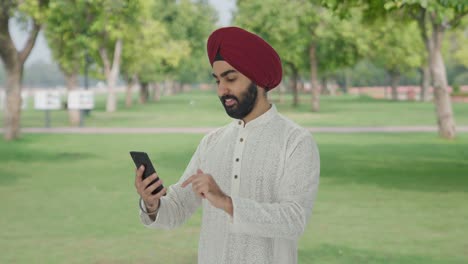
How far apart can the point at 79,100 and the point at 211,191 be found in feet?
109

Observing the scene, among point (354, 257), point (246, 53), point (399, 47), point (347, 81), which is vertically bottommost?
point (354, 257)

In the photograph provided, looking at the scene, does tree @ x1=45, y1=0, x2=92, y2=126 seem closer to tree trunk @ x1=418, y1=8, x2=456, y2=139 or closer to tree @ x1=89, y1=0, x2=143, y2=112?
tree @ x1=89, y1=0, x2=143, y2=112

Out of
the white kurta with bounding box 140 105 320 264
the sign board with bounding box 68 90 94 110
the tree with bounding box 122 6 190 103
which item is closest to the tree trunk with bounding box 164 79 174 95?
the tree with bounding box 122 6 190 103

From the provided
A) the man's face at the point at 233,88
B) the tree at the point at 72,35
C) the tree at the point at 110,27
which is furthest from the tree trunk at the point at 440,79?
the man's face at the point at 233,88

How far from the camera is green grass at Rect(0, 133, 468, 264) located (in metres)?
9.27

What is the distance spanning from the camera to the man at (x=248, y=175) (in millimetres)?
3156

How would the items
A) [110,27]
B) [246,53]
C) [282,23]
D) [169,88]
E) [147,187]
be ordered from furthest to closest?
[169,88] → [282,23] → [110,27] → [147,187] → [246,53]

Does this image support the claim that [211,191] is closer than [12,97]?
Yes

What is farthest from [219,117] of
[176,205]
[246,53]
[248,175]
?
[246,53]

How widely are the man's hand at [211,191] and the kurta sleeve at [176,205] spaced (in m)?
0.43

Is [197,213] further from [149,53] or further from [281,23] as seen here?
[149,53]

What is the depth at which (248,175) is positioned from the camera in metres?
3.36

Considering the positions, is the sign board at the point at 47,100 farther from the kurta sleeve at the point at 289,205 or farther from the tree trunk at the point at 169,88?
the tree trunk at the point at 169,88

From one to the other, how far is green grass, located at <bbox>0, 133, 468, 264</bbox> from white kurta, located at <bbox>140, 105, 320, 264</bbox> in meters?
5.38
